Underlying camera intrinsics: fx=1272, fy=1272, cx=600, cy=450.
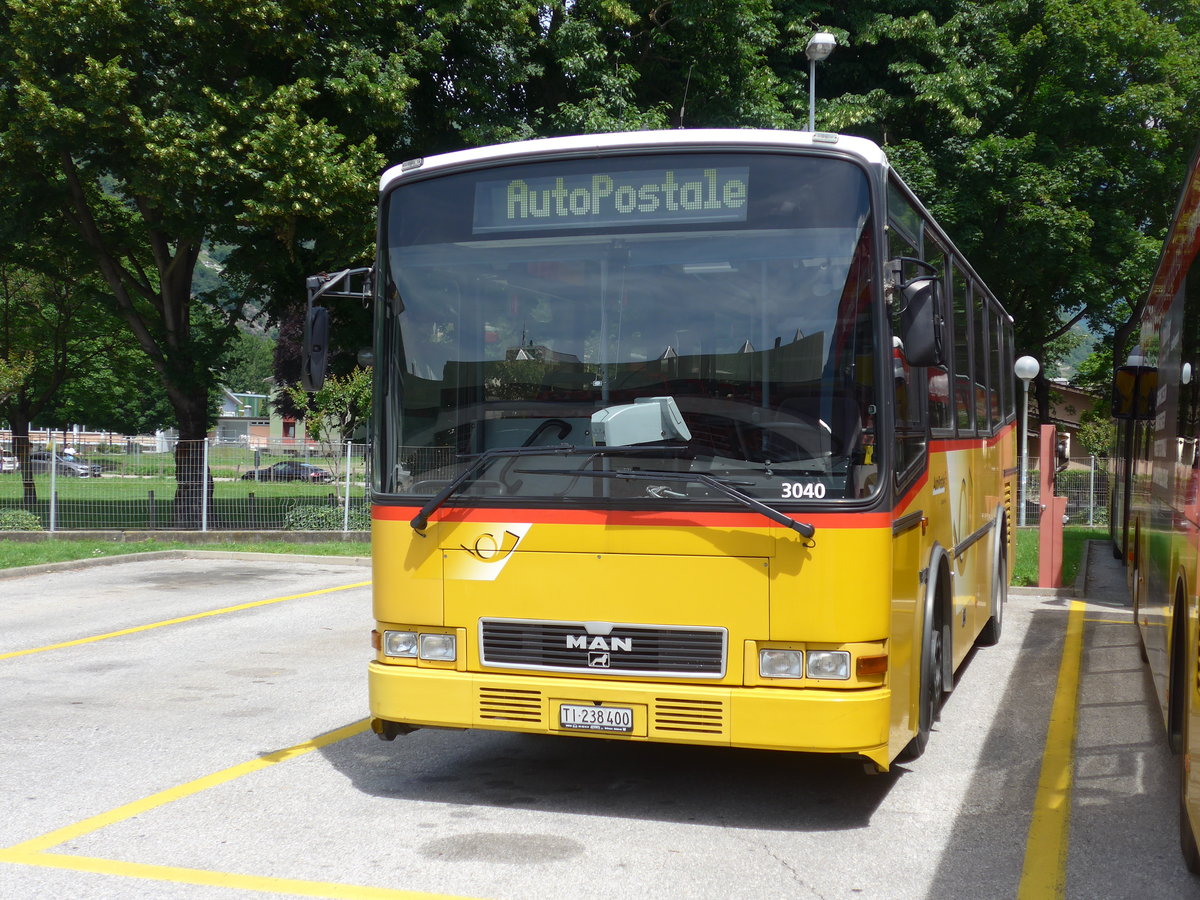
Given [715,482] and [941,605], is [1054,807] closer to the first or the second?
[941,605]

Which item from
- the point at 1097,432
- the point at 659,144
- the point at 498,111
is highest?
the point at 498,111

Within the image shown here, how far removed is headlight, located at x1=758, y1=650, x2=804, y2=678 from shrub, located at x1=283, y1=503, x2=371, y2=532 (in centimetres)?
1811

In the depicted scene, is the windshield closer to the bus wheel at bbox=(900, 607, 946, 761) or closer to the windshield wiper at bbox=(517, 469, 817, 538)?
the windshield wiper at bbox=(517, 469, 817, 538)

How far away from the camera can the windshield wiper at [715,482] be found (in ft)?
18.2

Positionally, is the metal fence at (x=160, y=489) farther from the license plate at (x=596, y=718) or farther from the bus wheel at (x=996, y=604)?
the license plate at (x=596, y=718)

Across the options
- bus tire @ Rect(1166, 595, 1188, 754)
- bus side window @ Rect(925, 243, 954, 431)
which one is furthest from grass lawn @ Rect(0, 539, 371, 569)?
bus tire @ Rect(1166, 595, 1188, 754)

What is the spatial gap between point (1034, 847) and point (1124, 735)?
9.47 ft

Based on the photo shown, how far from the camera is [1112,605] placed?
48.8 feet

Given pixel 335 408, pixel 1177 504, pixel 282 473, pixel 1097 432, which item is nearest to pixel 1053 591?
pixel 1177 504

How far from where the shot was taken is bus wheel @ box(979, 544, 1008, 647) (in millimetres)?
11406

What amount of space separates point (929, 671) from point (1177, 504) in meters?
1.52

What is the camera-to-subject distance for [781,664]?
563 cm

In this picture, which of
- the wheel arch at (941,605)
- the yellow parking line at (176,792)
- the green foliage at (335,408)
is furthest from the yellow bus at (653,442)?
the green foliage at (335,408)

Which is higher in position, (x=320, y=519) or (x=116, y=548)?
(x=320, y=519)
